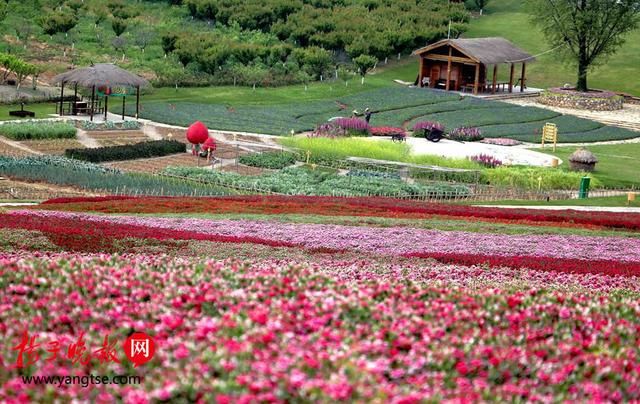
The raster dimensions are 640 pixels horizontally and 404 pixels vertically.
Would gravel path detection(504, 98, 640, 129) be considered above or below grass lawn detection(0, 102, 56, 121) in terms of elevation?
above

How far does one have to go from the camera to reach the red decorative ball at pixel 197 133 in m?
55.1

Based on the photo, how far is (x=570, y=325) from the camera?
48.4 feet

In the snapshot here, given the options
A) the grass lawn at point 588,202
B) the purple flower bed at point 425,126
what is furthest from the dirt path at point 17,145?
the purple flower bed at point 425,126

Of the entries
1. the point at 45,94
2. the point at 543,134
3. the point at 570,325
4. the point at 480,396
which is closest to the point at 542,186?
the point at 543,134

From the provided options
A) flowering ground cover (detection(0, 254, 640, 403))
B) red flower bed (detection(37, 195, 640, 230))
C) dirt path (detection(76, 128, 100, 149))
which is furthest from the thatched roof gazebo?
flowering ground cover (detection(0, 254, 640, 403))

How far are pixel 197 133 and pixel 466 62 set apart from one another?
97.8 ft

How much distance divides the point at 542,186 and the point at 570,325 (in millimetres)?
36982

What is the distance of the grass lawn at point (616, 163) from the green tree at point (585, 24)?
1664cm

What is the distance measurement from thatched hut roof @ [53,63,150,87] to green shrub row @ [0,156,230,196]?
1309 centimetres

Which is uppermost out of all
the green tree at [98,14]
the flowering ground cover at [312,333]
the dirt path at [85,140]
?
the green tree at [98,14]

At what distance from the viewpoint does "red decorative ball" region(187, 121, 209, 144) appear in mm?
55094

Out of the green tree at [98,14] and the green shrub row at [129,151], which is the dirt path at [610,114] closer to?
the green shrub row at [129,151]

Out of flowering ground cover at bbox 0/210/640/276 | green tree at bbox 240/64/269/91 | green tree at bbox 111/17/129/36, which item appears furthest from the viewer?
green tree at bbox 111/17/129/36

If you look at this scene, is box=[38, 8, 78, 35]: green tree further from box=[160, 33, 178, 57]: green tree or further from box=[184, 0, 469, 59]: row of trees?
box=[184, 0, 469, 59]: row of trees
